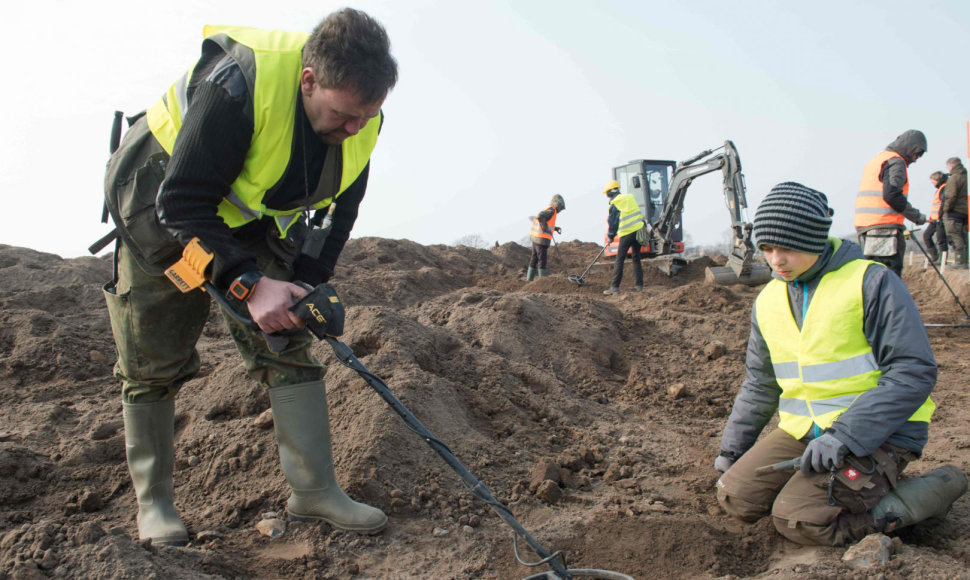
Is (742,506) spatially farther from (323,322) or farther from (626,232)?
(626,232)

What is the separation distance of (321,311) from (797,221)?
1.70 metres

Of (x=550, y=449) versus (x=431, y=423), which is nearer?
(x=431, y=423)

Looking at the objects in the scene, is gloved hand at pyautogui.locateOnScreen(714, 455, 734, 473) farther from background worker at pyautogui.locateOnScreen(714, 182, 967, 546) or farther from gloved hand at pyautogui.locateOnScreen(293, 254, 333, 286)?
gloved hand at pyautogui.locateOnScreen(293, 254, 333, 286)

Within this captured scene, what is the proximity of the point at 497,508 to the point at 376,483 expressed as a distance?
0.73 meters

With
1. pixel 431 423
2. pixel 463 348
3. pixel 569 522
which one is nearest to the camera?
pixel 569 522

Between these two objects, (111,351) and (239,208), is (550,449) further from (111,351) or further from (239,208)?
(111,351)

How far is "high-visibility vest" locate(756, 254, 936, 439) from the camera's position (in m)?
2.40

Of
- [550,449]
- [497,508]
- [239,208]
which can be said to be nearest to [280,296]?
[239,208]

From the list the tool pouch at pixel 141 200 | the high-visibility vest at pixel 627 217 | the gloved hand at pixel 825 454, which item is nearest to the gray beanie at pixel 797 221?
the gloved hand at pixel 825 454

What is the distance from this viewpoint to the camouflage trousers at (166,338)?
7.70 feet

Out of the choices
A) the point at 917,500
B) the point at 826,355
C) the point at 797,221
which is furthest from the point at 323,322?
the point at 917,500

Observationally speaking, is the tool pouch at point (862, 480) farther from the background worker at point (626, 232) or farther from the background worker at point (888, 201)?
the background worker at point (626, 232)

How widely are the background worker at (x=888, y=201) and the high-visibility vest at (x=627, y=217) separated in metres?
4.04

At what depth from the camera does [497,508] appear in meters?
2.21
